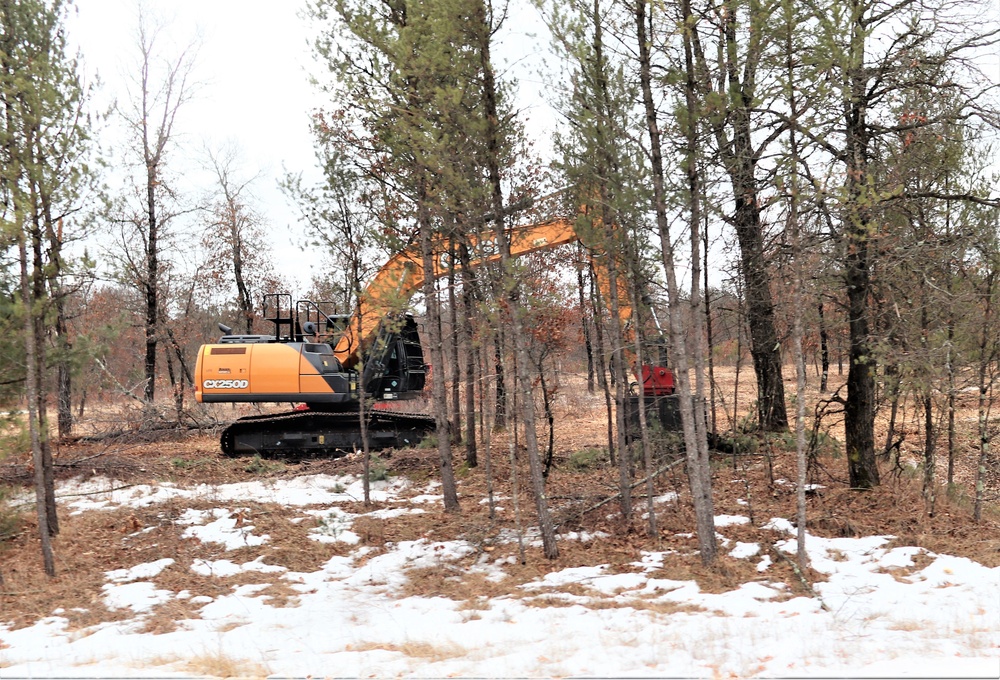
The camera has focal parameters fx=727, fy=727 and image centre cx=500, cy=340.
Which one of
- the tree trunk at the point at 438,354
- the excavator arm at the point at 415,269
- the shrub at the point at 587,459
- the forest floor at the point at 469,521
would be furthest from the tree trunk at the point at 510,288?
the shrub at the point at 587,459

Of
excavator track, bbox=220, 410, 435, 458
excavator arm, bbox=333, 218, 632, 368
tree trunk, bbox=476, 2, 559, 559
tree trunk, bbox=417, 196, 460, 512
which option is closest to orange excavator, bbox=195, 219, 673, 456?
excavator track, bbox=220, 410, 435, 458

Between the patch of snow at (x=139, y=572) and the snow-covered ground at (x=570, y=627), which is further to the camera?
the patch of snow at (x=139, y=572)

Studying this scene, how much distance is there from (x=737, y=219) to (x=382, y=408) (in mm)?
8616

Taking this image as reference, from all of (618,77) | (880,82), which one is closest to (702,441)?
(618,77)

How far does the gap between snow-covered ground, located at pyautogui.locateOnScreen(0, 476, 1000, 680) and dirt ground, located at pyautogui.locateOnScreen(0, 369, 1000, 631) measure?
26 centimetres

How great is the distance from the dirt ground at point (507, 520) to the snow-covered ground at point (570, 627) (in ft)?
0.86

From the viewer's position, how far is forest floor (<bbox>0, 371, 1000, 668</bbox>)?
297 inches

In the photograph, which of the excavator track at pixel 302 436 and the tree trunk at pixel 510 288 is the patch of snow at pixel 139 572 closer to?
the tree trunk at pixel 510 288

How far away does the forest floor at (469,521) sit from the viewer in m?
7.54

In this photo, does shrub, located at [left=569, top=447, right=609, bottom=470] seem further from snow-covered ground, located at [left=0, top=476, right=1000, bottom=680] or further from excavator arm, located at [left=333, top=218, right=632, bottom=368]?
snow-covered ground, located at [left=0, top=476, right=1000, bottom=680]

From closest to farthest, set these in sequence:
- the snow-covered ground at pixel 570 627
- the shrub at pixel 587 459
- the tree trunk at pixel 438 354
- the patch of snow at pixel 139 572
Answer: the snow-covered ground at pixel 570 627 → the patch of snow at pixel 139 572 → the tree trunk at pixel 438 354 → the shrub at pixel 587 459

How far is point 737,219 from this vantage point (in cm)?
870

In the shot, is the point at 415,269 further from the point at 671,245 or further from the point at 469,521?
the point at 671,245

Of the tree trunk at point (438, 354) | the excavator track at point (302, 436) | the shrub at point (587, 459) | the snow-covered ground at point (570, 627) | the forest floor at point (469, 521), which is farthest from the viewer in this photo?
the excavator track at point (302, 436)
